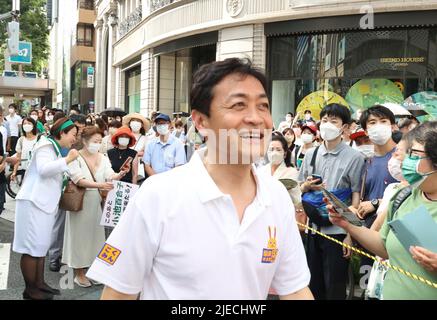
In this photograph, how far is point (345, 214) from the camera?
3.03 meters

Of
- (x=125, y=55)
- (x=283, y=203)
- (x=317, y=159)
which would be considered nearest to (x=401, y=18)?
(x=317, y=159)

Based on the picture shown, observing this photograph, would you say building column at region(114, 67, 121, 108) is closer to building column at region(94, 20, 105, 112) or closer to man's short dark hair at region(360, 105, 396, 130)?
building column at region(94, 20, 105, 112)

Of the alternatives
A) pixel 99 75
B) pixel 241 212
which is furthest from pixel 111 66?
pixel 241 212

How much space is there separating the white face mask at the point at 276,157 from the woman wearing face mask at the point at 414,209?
2595 millimetres

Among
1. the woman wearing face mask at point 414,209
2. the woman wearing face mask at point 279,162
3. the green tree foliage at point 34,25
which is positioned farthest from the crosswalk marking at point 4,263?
the green tree foliage at point 34,25

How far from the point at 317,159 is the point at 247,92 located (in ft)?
10.3

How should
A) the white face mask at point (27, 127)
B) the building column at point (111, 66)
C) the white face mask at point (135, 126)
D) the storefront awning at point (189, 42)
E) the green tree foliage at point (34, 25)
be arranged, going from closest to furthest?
the white face mask at point (135, 126) → the white face mask at point (27, 127) → the storefront awning at point (189, 42) → the green tree foliage at point (34, 25) → the building column at point (111, 66)

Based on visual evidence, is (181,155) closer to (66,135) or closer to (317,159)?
(66,135)

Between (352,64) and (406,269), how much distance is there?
1466 centimetres

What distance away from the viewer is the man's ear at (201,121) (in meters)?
1.89

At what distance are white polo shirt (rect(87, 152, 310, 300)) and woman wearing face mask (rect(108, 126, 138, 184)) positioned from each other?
5248 millimetres

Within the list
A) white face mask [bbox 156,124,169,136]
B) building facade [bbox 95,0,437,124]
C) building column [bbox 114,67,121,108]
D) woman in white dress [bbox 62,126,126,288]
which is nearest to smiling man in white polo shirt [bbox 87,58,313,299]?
woman in white dress [bbox 62,126,126,288]

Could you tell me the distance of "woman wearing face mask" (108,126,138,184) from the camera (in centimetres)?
697

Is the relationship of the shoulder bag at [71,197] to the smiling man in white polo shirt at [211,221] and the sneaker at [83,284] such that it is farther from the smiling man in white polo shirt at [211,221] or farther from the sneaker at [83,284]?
the smiling man in white polo shirt at [211,221]
